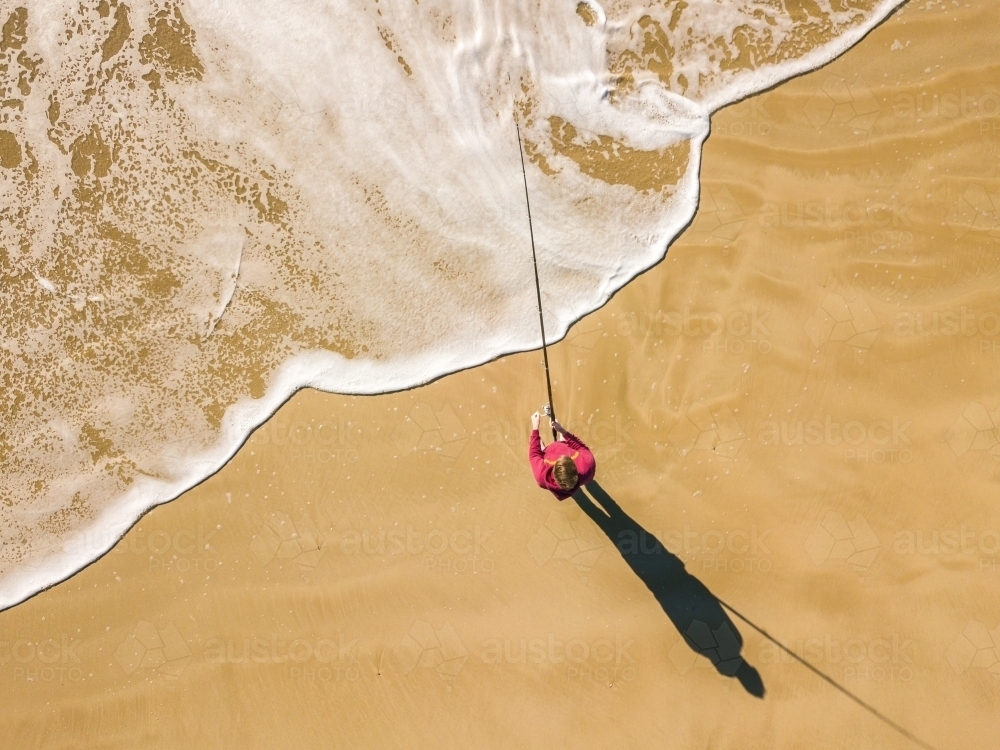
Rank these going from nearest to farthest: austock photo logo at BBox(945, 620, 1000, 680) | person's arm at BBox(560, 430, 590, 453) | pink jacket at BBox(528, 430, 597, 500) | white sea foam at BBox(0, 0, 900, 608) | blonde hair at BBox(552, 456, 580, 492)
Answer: blonde hair at BBox(552, 456, 580, 492)
pink jacket at BBox(528, 430, 597, 500)
person's arm at BBox(560, 430, 590, 453)
austock photo logo at BBox(945, 620, 1000, 680)
white sea foam at BBox(0, 0, 900, 608)

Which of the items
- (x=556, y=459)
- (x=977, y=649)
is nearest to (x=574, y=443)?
(x=556, y=459)

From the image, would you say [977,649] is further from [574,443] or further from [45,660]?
[45,660]

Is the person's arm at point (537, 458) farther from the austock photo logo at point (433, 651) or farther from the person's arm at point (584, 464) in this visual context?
the austock photo logo at point (433, 651)

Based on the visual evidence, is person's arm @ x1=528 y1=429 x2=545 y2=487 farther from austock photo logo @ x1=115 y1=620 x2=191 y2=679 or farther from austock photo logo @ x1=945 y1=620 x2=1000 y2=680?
austock photo logo @ x1=945 y1=620 x2=1000 y2=680

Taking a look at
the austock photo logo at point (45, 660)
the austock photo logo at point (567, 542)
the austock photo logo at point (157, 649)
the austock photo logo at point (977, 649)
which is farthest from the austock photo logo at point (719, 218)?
the austock photo logo at point (45, 660)

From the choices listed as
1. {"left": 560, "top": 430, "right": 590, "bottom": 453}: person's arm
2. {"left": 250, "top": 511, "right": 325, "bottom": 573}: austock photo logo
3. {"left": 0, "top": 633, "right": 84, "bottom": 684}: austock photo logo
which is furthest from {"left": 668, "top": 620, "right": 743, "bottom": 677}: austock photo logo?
{"left": 0, "top": 633, "right": 84, "bottom": 684}: austock photo logo

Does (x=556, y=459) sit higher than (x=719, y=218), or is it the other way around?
(x=719, y=218)
